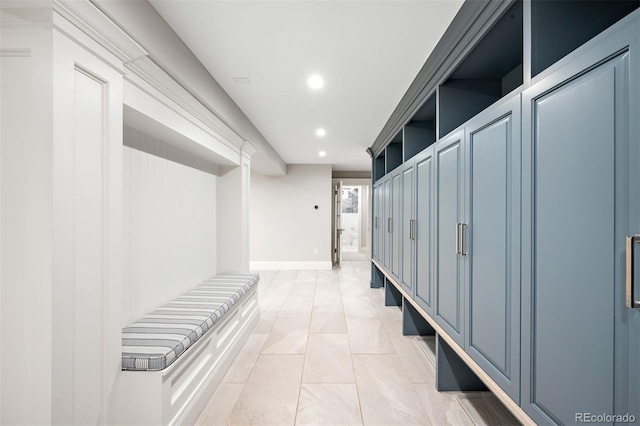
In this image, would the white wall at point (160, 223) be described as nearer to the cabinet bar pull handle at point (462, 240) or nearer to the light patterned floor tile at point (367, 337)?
the light patterned floor tile at point (367, 337)

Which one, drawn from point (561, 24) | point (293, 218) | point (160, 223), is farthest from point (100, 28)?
point (293, 218)

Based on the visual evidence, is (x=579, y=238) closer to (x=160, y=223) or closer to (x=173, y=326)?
(x=173, y=326)

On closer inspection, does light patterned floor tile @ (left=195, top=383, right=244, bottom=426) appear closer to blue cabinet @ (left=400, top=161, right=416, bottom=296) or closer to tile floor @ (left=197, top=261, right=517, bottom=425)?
tile floor @ (left=197, top=261, right=517, bottom=425)

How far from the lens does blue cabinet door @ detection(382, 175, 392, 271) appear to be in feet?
12.1

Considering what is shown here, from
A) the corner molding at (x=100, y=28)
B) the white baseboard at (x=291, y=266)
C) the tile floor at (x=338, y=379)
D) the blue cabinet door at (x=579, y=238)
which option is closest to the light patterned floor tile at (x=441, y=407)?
the tile floor at (x=338, y=379)

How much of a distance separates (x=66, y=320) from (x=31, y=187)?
0.50 metres

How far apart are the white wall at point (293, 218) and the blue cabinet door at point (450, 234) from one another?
5.13 m

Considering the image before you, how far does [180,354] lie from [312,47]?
2.00m

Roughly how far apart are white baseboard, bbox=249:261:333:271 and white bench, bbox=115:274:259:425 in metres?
4.24

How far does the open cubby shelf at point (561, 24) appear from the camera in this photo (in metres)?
1.11

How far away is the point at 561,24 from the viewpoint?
44.0 inches

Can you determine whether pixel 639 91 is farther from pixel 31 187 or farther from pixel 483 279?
pixel 31 187

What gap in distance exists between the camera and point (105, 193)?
130cm

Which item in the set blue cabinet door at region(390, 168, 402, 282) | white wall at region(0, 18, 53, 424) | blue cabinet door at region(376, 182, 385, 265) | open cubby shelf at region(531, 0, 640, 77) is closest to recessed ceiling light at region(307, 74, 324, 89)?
blue cabinet door at region(390, 168, 402, 282)
